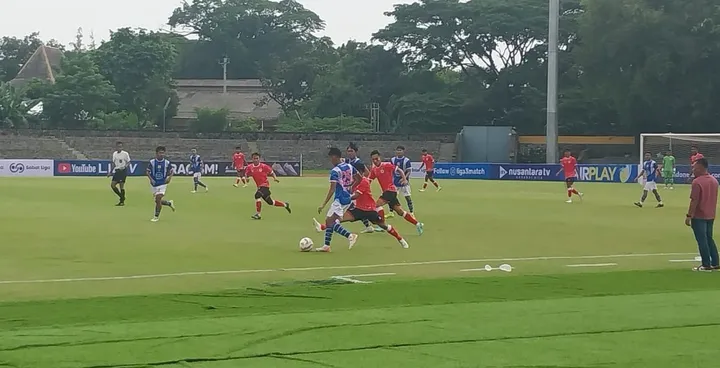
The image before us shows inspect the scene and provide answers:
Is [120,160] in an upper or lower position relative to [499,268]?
upper

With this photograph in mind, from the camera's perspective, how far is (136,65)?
283 feet

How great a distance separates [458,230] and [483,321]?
12565 mm

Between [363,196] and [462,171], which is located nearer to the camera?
[363,196]

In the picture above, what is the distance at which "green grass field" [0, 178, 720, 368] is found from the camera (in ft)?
27.3

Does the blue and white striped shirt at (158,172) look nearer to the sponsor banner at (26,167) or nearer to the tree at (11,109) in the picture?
the sponsor banner at (26,167)

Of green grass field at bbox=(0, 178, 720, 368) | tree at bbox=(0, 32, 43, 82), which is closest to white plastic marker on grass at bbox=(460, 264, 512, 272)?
green grass field at bbox=(0, 178, 720, 368)

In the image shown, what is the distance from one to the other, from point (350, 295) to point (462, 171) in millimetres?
50391

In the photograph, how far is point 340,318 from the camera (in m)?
10.1

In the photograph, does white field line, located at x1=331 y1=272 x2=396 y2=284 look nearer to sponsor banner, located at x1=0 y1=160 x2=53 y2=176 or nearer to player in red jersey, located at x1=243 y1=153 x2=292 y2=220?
player in red jersey, located at x1=243 y1=153 x2=292 y2=220

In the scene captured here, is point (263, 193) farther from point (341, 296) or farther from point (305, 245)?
point (341, 296)

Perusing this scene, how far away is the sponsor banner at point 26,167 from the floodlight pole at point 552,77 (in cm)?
3011

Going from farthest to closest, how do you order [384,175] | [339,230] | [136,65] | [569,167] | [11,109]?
[136,65]
[11,109]
[569,167]
[384,175]
[339,230]

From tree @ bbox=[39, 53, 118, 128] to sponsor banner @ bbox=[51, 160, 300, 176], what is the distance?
68.5 feet

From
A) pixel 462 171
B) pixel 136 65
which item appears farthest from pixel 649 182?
pixel 136 65
